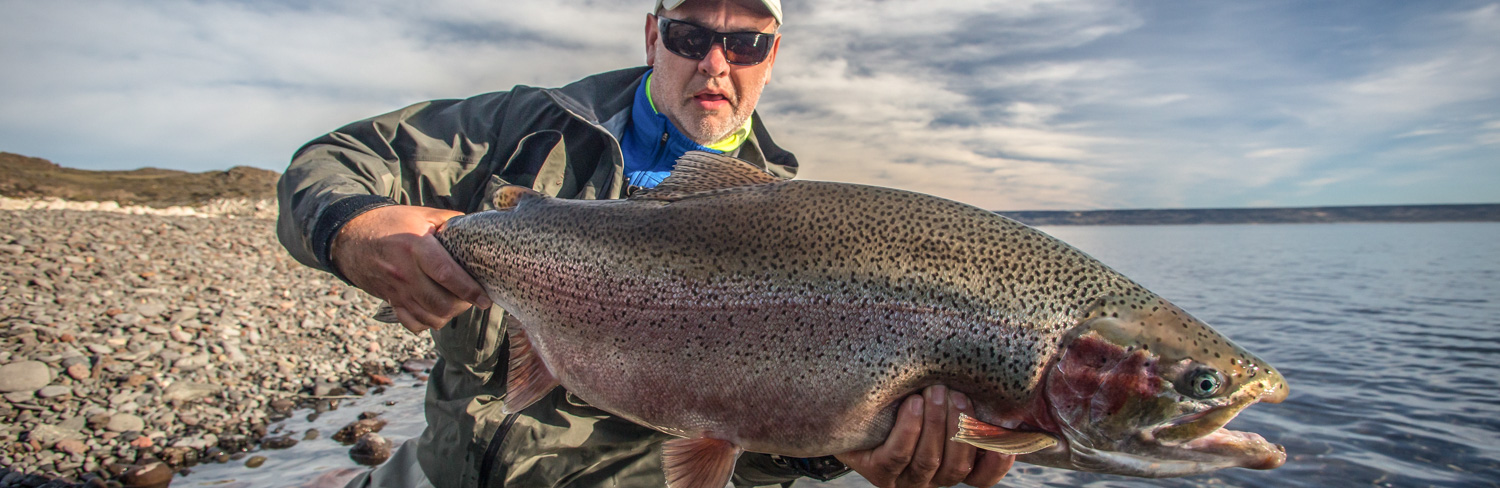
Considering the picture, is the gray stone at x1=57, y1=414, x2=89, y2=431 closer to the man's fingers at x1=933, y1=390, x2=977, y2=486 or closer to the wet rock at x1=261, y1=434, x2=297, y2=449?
the wet rock at x1=261, y1=434, x2=297, y2=449

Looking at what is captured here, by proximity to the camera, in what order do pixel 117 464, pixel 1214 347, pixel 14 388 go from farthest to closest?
pixel 14 388
pixel 117 464
pixel 1214 347

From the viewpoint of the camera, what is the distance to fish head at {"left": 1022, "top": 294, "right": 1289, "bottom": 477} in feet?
7.07

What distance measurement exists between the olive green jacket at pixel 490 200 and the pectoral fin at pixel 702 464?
0.96 m

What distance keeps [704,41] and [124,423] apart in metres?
5.34

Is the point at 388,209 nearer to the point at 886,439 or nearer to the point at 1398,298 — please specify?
the point at 886,439

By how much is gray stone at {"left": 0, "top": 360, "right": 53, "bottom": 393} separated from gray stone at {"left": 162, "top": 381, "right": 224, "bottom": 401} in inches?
32.0

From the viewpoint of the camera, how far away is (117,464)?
5.25 metres

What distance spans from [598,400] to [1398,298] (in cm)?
2763

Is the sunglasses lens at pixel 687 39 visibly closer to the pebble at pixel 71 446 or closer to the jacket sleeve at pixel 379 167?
the jacket sleeve at pixel 379 167

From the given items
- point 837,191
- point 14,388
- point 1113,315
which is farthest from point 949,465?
point 14,388

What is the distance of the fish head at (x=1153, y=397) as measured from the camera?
7.07 ft

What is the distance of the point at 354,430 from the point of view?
20.7 ft

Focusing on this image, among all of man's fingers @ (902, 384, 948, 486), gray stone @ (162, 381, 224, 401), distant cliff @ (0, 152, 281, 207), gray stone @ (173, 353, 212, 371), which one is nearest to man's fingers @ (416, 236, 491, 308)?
man's fingers @ (902, 384, 948, 486)

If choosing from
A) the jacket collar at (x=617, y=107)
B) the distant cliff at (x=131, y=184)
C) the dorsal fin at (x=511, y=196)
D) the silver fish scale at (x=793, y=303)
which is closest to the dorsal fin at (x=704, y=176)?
the silver fish scale at (x=793, y=303)
